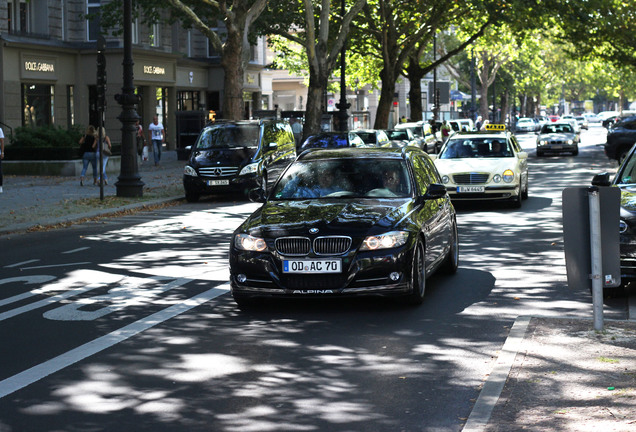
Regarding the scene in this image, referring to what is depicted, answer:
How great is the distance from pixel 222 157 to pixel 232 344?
663 inches

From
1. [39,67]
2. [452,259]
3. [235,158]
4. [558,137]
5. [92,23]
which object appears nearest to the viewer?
[452,259]

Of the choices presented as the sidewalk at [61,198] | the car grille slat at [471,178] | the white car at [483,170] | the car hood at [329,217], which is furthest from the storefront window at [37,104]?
the car hood at [329,217]

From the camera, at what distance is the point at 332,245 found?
9.43 meters

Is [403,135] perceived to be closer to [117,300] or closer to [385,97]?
[385,97]

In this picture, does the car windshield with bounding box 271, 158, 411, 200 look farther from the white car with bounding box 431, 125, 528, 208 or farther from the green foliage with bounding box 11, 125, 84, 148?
the green foliage with bounding box 11, 125, 84, 148

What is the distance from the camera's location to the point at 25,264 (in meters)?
13.7

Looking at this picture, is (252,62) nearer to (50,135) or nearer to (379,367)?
(50,135)

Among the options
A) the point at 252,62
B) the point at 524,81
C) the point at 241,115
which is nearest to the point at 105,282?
the point at 241,115

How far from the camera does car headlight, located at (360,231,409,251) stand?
9.45 meters

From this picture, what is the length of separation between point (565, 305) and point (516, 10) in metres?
35.0

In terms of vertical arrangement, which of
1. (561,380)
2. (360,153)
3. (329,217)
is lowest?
(561,380)

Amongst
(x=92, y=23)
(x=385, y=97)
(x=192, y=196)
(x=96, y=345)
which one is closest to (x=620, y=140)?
(x=385, y=97)

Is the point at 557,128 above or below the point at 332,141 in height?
A: above

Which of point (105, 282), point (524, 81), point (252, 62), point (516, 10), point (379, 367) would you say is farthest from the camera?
point (524, 81)
